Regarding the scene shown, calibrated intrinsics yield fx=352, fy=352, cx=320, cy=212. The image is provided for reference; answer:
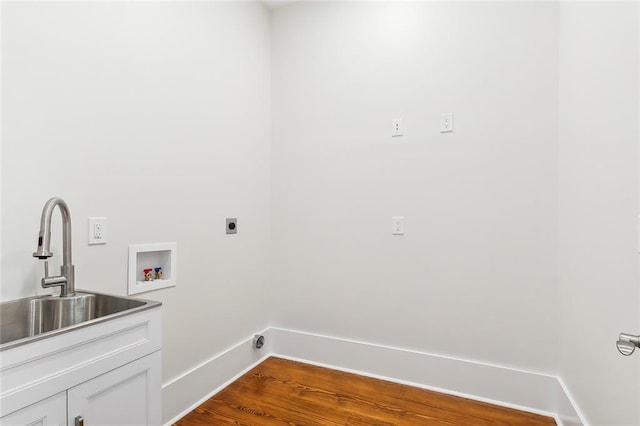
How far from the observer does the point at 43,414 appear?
940 millimetres

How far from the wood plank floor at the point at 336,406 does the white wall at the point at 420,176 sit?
295 millimetres

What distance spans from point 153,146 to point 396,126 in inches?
59.8

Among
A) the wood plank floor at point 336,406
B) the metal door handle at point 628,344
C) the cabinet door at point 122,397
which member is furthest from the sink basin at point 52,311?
the metal door handle at point 628,344

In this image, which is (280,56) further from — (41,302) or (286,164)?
(41,302)

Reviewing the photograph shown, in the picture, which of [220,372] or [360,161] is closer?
[220,372]

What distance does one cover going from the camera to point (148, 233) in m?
1.82

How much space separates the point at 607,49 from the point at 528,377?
5.74 ft

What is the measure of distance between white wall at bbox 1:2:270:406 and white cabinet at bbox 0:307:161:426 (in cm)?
49

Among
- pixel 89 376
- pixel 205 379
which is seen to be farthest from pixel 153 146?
pixel 205 379

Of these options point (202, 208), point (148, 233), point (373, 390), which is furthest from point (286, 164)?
point (373, 390)

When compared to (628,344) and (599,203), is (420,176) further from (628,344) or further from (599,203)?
(628,344)

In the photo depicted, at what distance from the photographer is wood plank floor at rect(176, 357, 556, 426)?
193cm

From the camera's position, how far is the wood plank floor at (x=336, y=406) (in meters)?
1.93

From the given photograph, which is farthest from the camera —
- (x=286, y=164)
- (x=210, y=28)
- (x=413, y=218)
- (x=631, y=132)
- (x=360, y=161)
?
(x=286, y=164)
